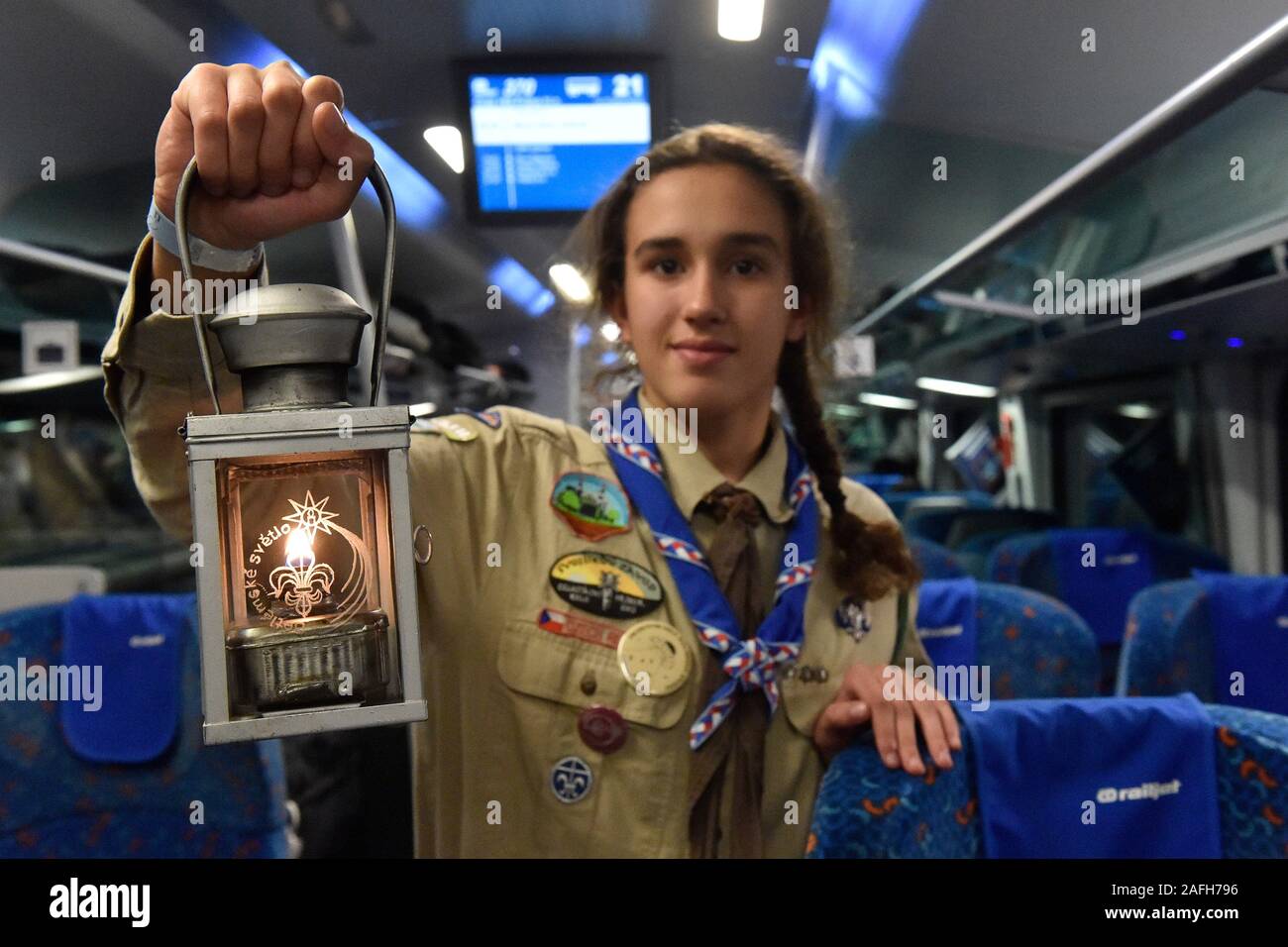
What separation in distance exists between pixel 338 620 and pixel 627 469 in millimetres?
691

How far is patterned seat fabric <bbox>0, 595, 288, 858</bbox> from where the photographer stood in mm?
1795

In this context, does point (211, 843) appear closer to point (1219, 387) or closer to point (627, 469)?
point (627, 469)

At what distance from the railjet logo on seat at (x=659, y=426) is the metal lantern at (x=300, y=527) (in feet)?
2.10

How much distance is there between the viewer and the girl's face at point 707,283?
1070mm

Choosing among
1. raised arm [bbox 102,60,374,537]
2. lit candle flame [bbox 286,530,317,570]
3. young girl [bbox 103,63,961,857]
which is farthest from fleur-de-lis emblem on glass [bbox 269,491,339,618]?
young girl [bbox 103,63,961,857]

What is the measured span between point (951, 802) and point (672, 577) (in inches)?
18.3

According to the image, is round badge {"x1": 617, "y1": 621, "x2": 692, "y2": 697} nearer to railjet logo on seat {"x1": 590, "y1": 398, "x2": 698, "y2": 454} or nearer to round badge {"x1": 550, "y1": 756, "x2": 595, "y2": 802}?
round badge {"x1": 550, "y1": 756, "x2": 595, "y2": 802}

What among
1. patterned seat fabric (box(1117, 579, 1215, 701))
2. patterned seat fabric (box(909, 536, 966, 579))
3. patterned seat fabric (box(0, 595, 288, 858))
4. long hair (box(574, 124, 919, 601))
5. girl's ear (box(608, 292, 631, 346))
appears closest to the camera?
long hair (box(574, 124, 919, 601))

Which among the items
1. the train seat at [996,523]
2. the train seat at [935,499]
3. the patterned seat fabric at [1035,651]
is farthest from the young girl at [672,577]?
the train seat at [996,523]

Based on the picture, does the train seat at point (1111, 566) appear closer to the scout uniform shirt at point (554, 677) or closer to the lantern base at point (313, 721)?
the scout uniform shirt at point (554, 677)

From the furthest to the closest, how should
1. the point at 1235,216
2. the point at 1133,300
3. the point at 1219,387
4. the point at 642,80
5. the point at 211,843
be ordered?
the point at 1219,387
the point at 1133,300
the point at 1235,216
the point at 211,843
the point at 642,80

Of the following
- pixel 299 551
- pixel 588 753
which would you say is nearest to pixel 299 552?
pixel 299 551

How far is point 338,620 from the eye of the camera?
622 millimetres

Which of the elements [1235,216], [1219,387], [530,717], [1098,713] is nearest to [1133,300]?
[1235,216]
